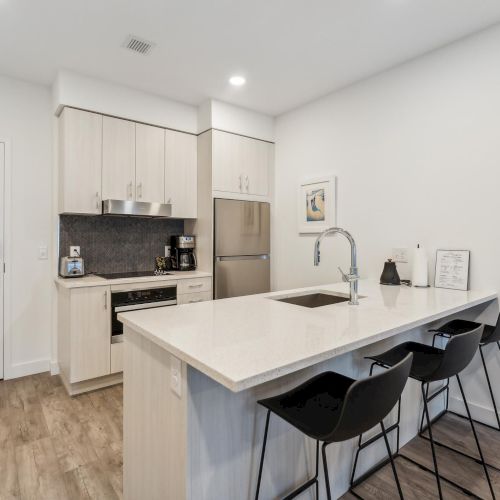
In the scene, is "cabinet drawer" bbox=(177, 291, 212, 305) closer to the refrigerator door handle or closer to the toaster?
the refrigerator door handle

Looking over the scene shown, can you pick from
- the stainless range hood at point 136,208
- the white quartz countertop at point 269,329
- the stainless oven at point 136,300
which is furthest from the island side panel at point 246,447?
the stainless range hood at point 136,208

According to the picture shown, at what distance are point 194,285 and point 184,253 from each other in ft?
1.45

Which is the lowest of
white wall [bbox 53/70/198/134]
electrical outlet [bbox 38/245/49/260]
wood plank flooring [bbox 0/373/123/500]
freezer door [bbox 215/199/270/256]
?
wood plank flooring [bbox 0/373/123/500]

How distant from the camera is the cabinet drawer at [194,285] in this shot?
3225 millimetres

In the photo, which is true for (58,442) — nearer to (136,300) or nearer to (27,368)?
(136,300)

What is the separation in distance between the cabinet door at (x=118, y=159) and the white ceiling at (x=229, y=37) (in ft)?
1.27

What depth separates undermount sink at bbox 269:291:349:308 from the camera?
2242mm

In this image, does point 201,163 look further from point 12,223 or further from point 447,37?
point 447,37

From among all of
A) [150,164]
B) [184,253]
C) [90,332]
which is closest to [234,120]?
[150,164]

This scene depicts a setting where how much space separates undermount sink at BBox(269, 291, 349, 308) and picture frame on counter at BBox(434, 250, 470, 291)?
0.75 m

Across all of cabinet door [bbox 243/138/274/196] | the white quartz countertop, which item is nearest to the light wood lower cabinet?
the white quartz countertop

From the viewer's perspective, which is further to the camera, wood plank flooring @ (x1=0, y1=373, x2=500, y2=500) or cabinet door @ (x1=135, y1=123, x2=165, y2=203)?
cabinet door @ (x1=135, y1=123, x2=165, y2=203)

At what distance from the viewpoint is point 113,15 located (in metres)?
2.17

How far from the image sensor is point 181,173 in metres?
3.55
